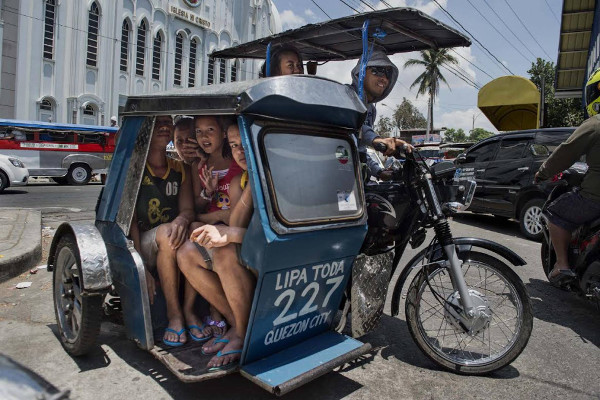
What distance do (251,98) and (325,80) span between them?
1.62ft

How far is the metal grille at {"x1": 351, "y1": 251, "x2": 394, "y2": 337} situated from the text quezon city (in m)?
0.14

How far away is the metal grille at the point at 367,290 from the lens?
276 centimetres

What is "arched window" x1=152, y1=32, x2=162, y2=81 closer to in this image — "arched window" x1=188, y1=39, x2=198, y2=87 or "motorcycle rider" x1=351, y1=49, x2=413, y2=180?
"arched window" x1=188, y1=39, x2=198, y2=87

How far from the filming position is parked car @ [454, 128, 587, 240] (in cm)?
737

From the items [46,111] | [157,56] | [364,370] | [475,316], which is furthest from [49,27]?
[475,316]

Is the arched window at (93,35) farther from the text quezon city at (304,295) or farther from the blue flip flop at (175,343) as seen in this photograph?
the text quezon city at (304,295)

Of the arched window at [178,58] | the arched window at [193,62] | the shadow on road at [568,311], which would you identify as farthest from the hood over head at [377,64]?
the arched window at [193,62]

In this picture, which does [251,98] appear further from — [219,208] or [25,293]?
[25,293]

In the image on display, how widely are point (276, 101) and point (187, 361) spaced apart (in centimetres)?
148

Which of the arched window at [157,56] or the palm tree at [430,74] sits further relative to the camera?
the palm tree at [430,74]

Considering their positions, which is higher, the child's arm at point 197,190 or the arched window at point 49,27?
the arched window at point 49,27

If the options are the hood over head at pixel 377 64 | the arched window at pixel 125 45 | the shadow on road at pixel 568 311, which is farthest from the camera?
the arched window at pixel 125 45

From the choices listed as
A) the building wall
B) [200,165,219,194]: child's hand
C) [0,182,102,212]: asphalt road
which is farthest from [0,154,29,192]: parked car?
[200,165,219,194]: child's hand

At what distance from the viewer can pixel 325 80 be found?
2.41 metres
